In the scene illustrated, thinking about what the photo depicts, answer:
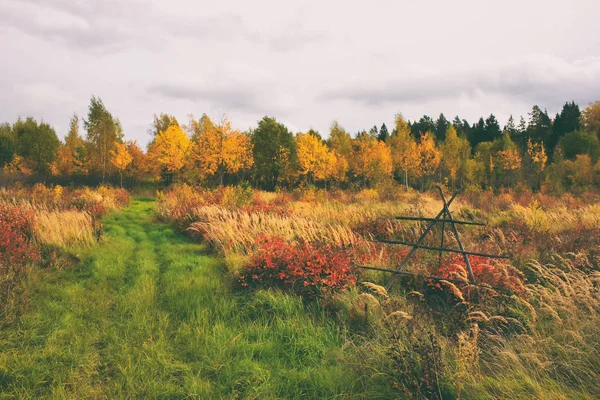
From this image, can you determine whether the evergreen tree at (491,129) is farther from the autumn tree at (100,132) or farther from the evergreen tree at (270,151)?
the autumn tree at (100,132)

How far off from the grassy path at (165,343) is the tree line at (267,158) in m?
17.2

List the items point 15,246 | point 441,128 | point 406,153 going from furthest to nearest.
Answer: point 441,128
point 406,153
point 15,246

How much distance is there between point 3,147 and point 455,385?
45538 millimetres

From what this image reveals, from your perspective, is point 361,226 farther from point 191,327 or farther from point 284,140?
point 284,140

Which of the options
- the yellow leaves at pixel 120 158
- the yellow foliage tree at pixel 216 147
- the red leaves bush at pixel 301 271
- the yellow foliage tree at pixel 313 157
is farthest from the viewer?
the yellow foliage tree at pixel 313 157

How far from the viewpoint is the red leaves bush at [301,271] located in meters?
5.71

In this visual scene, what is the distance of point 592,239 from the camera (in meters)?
A: 8.23

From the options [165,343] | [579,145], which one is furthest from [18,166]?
[579,145]

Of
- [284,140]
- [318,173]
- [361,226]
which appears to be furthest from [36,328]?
[284,140]

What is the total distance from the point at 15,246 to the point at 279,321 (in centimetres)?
562

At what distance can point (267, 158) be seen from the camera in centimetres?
3228

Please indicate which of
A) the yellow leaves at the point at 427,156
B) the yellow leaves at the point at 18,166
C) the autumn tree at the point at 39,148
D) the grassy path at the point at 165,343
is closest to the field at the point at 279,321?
the grassy path at the point at 165,343

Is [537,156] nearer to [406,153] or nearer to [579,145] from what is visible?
[579,145]

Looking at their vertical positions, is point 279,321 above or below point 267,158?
below
